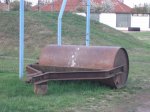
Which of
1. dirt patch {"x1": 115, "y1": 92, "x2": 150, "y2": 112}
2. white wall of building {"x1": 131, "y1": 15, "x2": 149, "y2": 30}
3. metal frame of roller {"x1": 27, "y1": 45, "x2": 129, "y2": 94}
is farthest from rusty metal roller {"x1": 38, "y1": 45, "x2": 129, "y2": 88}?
white wall of building {"x1": 131, "y1": 15, "x2": 149, "y2": 30}

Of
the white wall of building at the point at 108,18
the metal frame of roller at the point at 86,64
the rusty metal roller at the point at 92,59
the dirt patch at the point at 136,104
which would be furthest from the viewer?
the white wall of building at the point at 108,18

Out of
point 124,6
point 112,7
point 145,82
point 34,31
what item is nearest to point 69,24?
point 34,31

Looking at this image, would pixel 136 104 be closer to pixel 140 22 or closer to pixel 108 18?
pixel 108 18

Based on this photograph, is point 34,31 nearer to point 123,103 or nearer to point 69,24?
point 69,24

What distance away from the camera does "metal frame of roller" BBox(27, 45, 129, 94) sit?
9664mm

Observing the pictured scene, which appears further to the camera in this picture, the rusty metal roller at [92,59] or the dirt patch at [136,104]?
the rusty metal roller at [92,59]

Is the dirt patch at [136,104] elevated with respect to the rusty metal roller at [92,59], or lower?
lower

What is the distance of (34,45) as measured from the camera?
22.2 metres

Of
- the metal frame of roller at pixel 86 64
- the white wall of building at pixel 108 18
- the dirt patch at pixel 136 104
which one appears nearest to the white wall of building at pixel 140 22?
the white wall of building at pixel 108 18

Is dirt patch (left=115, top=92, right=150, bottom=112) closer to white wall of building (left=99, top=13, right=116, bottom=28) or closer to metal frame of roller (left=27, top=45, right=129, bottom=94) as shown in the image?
metal frame of roller (left=27, top=45, right=129, bottom=94)

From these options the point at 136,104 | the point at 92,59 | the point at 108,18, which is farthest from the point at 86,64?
the point at 108,18

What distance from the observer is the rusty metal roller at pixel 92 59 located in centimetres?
1002

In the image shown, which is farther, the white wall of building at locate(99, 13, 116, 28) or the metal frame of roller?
the white wall of building at locate(99, 13, 116, 28)

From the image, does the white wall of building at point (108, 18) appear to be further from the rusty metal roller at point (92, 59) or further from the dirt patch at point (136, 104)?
the dirt patch at point (136, 104)
